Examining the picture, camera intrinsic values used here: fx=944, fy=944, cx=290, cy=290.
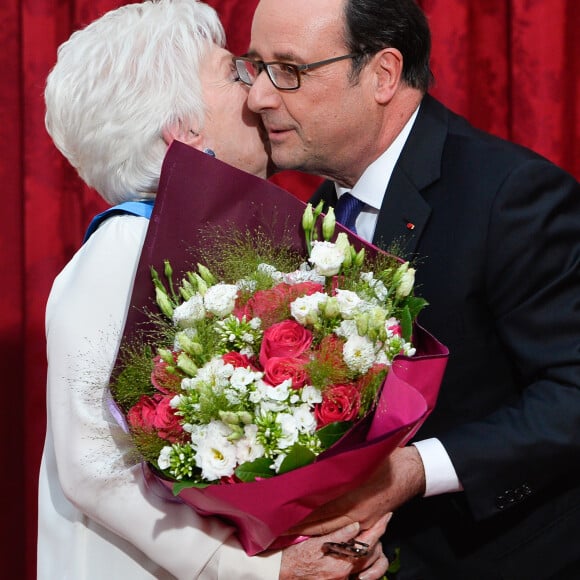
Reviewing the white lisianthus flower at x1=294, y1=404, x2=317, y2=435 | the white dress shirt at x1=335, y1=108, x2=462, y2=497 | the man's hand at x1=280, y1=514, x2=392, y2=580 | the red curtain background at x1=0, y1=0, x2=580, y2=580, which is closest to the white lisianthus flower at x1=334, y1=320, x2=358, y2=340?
the white lisianthus flower at x1=294, y1=404, x2=317, y2=435

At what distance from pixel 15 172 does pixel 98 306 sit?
4.85 ft

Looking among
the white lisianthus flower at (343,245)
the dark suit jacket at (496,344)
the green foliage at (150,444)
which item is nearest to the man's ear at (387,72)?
the dark suit jacket at (496,344)

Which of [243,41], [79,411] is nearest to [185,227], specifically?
[79,411]

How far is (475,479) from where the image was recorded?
1709 mm

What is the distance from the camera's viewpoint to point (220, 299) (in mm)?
1387

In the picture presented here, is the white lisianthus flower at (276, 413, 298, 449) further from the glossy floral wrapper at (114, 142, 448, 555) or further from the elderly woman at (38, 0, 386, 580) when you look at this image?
the elderly woman at (38, 0, 386, 580)

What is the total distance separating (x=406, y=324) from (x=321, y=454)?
0.27 meters

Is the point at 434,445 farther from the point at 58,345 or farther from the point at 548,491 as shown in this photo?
the point at 58,345

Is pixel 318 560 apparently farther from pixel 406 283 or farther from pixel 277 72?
pixel 277 72

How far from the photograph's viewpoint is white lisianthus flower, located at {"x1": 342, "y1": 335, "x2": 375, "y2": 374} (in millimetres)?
1338

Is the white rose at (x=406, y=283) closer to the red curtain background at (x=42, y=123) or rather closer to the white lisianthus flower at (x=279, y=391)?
the white lisianthus flower at (x=279, y=391)

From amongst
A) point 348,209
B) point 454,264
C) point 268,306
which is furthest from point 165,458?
point 348,209

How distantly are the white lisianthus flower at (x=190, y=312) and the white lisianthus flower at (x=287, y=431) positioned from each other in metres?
0.20

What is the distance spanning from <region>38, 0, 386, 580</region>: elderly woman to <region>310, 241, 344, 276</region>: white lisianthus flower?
1.18 ft
